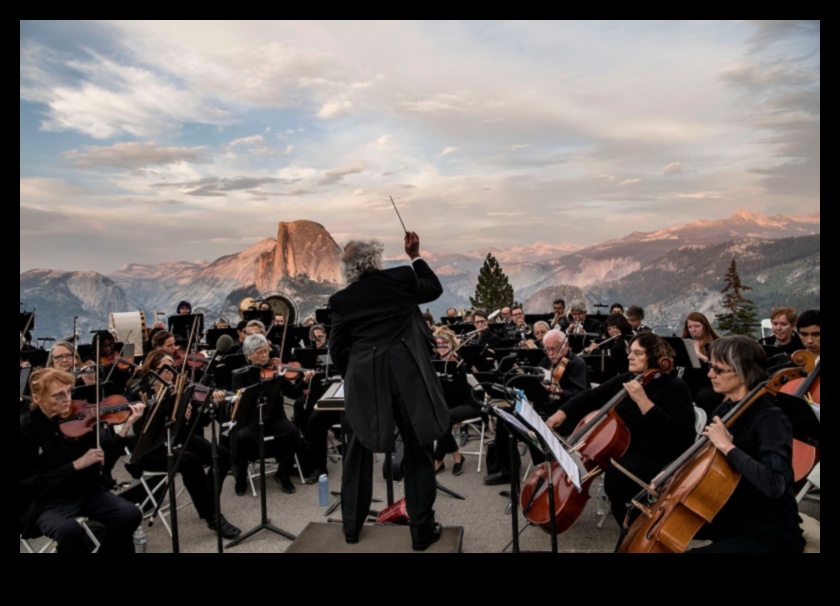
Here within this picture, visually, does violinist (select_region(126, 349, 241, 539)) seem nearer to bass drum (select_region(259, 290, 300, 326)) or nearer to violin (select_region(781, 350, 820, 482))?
violin (select_region(781, 350, 820, 482))

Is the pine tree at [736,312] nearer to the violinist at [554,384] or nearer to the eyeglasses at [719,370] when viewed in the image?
the violinist at [554,384]

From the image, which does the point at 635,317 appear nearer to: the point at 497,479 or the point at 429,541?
the point at 497,479

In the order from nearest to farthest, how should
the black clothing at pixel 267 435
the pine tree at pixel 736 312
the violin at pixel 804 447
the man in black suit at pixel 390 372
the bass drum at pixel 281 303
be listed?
the man in black suit at pixel 390 372 → the violin at pixel 804 447 → the black clothing at pixel 267 435 → the bass drum at pixel 281 303 → the pine tree at pixel 736 312

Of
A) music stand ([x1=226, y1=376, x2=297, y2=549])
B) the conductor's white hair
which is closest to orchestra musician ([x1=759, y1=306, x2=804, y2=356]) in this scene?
the conductor's white hair

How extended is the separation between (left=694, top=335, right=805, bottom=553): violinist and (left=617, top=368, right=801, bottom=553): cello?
68 mm

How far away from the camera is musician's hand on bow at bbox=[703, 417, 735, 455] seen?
2584mm

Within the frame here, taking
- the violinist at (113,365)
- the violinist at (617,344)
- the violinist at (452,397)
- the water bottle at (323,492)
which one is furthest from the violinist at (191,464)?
the violinist at (617,344)

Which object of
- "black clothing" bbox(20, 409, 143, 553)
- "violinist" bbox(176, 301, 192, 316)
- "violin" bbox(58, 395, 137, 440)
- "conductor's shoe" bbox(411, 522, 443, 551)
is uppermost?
"violinist" bbox(176, 301, 192, 316)

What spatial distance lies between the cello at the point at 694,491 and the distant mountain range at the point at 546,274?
48.0 ft

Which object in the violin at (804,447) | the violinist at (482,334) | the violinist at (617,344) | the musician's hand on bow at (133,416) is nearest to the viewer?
the violin at (804,447)

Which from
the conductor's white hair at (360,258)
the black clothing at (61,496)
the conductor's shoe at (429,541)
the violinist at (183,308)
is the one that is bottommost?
the conductor's shoe at (429,541)

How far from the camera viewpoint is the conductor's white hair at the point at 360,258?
11.3ft

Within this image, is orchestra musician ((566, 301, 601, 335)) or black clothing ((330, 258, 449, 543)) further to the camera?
orchestra musician ((566, 301, 601, 335))

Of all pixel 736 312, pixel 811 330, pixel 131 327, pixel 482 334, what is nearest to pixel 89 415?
pixel 482 334
